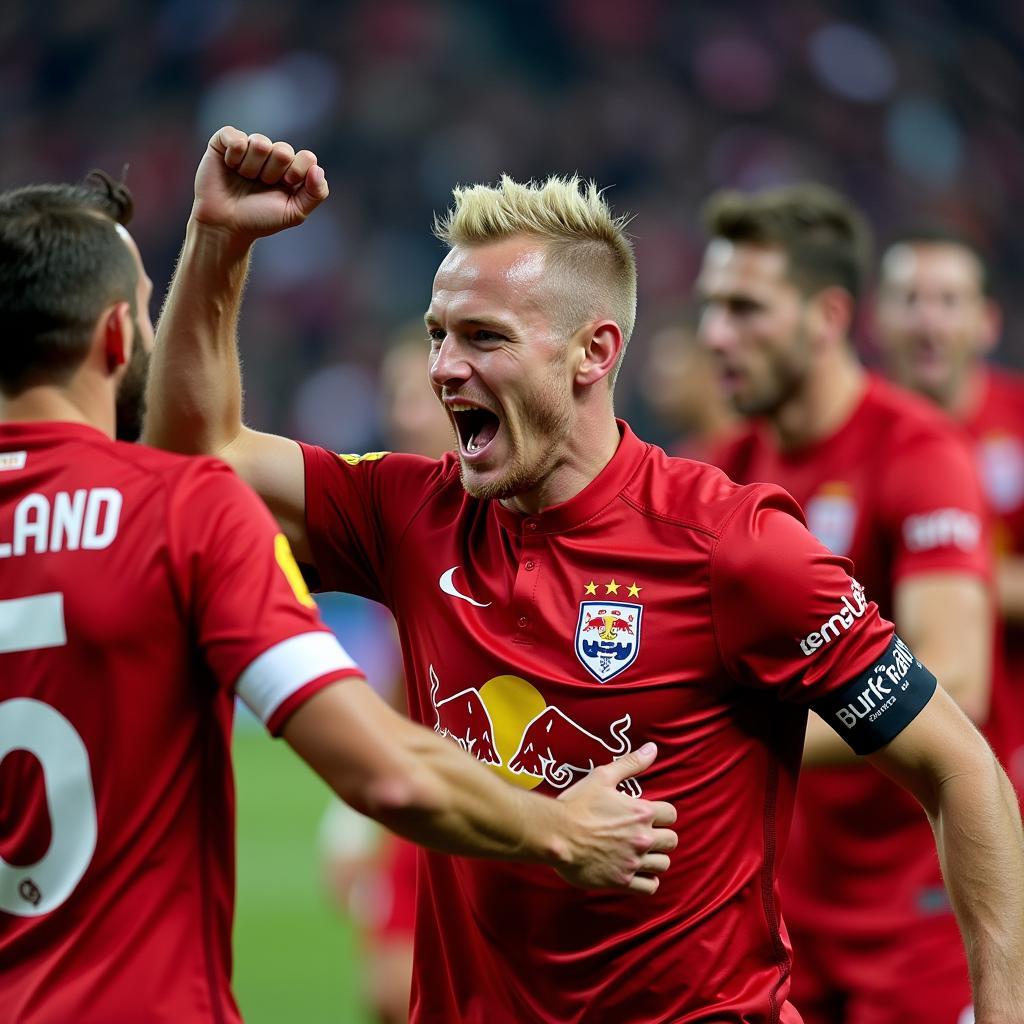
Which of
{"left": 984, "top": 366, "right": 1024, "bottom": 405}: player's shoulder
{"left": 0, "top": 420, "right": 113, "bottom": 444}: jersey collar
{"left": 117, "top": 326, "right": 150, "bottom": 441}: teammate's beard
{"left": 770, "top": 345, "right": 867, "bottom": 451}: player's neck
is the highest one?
{"left": 984, "top": 366, "right": 1024, "bottom": 405}: player's shoulder

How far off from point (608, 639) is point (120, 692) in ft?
3.36

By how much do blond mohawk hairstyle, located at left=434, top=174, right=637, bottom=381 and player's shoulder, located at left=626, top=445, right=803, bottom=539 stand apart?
30cm

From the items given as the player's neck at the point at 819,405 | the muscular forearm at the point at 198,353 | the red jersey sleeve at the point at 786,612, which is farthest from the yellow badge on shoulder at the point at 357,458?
the player's neck at the point at 819,405

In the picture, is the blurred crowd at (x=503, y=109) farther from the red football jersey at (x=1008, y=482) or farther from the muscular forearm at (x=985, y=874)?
the muscular forearm at (x=985, y=874)

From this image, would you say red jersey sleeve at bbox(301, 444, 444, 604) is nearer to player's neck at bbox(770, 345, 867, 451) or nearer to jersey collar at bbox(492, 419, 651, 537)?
jersey collar at bbox(492, 419, 651, 537)

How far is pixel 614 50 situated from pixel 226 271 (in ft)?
60.8

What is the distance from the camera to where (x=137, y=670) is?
9.12 ft

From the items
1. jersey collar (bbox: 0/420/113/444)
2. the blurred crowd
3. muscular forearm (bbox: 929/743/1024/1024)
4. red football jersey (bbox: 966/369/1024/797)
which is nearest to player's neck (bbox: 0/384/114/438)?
jersey collar (bbox: 0/420/113/444)

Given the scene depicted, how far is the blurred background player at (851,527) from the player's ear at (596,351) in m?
1.39

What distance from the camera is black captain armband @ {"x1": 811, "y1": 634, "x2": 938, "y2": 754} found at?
3271 mm

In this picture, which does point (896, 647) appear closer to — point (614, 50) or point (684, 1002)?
point (684, 1002)

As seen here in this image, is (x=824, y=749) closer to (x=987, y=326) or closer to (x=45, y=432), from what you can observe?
(x=45, y=432)

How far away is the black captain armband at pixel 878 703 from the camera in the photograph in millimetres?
3271

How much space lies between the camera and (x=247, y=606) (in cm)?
272
